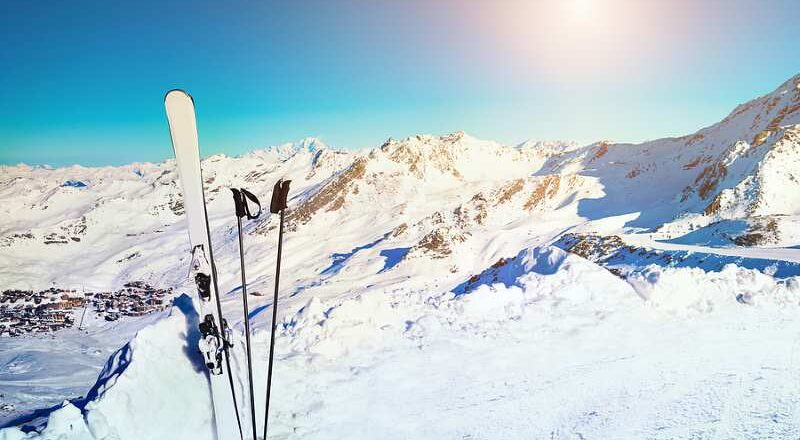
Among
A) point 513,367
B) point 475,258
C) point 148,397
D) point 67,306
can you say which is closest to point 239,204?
point 148,397

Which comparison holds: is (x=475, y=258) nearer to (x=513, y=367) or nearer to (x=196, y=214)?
(x=513, y=367)

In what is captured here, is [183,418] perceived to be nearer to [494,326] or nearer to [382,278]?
[494,326]

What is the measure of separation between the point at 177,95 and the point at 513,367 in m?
10.1

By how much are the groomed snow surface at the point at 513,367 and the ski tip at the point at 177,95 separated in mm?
4675

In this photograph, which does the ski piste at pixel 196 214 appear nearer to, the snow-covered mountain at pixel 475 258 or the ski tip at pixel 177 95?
the ski tip at pixel 177 95

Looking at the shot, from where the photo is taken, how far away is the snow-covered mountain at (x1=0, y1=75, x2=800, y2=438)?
10211 millimetres

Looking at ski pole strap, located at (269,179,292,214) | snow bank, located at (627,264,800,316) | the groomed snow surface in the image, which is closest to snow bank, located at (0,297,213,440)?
the groomed snow surface

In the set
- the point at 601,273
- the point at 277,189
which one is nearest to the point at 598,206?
the point at 601,273

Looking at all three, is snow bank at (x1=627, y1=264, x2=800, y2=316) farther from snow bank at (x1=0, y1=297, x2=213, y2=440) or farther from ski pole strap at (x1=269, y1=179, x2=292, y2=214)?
snow bank at (x1=0, y1=297, x2=213, y2=440)

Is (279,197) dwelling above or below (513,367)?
above

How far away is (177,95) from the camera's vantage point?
6.66 metres

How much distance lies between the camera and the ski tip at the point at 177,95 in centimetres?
664

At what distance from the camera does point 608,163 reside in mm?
132625

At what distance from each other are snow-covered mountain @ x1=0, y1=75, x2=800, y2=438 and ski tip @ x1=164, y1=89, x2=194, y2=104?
469 cm
